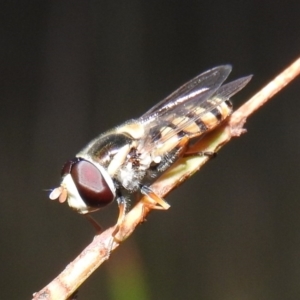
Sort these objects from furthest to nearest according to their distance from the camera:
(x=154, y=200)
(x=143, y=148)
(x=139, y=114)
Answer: (x=139, y=114), (x=143, y=148), (x=154, y=200)

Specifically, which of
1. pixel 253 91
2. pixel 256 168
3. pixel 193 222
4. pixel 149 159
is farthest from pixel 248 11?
pixel 149 159

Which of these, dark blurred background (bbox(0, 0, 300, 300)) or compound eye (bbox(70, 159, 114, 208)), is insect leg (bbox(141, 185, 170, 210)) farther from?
dark blurred background (bbox(0, 0, 300, 300))

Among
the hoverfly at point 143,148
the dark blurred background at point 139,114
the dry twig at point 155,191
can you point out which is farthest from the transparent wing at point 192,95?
the dark blurred background at point 139,114

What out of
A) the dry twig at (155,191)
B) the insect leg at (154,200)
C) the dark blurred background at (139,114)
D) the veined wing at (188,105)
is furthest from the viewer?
the dark blurred background at (139,114)

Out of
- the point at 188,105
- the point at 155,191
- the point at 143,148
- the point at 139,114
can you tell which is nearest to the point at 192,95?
the point at 188,105

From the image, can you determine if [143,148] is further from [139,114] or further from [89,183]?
[139,114]

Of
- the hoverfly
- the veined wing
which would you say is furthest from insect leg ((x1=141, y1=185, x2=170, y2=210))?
the veined wing

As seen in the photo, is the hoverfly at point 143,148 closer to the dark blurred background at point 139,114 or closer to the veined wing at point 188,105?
the veined wing at point 188,105
